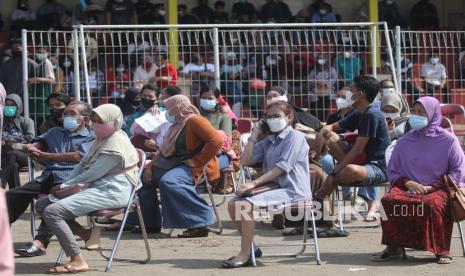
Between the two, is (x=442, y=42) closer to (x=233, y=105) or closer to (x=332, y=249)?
(x=233, y=105)

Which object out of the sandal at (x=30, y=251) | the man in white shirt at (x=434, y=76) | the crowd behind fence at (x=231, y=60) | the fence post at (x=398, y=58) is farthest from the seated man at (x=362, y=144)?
the man in white shirt at (x=434, y=76)

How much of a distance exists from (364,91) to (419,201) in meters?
1.56

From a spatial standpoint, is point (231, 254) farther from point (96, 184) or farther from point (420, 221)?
point (420, 221)

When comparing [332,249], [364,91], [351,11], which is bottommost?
[332,249]

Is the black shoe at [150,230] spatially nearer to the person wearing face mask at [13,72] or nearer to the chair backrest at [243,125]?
the chair backrest at [243,125]

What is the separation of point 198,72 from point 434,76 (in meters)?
3.66

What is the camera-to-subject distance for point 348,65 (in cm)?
1481

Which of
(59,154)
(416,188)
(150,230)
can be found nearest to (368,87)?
(416,188)

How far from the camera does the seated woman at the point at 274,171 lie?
326 inches

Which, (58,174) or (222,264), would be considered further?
(58,174)

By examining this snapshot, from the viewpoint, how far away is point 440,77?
15656 millimetres

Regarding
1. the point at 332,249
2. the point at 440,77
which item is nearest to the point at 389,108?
the point at 332,249

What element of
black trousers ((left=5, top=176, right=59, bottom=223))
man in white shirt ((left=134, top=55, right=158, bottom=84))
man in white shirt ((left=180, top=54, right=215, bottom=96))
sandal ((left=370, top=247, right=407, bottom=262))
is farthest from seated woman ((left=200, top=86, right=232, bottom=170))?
sandal ((left=370, top=247, right=407, bottom=262))

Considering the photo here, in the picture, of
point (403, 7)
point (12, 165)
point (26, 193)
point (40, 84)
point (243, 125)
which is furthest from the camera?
point (403, 7)
